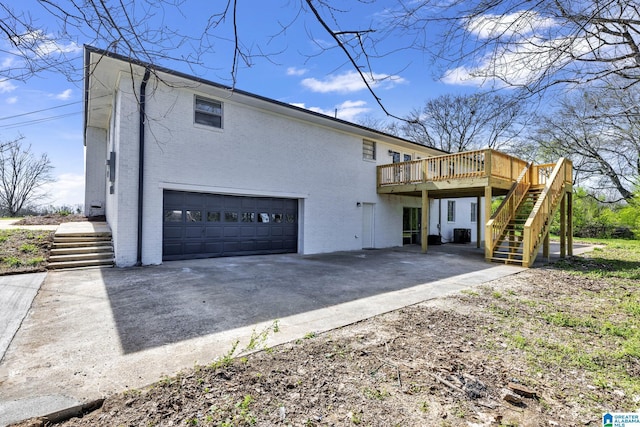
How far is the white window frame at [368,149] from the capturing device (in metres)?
13.7

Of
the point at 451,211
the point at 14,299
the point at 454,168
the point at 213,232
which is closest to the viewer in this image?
the point at 14,299

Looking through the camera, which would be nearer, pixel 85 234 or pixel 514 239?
pixel 85 234

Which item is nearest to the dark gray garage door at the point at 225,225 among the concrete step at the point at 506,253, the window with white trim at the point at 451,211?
the concrete step at the point at 506,253

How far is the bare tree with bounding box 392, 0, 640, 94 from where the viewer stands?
3.07m

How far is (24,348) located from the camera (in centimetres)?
316

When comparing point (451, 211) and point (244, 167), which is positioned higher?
point (244, 167)

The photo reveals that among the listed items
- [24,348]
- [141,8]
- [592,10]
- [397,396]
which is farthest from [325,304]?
[592,10]

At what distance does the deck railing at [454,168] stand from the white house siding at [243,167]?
3.06 ft

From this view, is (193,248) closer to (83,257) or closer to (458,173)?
(83,257)

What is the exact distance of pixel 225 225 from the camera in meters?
9.73

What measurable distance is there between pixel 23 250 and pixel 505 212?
14.0 meters

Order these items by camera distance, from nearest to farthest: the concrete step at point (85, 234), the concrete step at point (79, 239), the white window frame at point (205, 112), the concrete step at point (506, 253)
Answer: the concrete step at point (79, 239) < the concrete step at point (85, 234) < the white window frame at point (205, 112) < the concrete step at point (506, 253)

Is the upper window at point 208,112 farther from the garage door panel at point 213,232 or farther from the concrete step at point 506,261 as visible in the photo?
the concrete step at point 506,261

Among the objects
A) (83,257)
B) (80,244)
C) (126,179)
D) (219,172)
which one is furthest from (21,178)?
(219,172)
